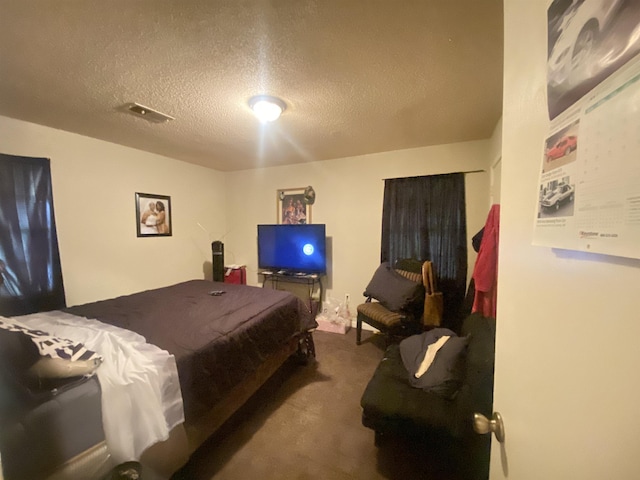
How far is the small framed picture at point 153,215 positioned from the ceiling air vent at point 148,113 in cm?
136

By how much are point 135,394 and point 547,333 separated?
165 centimetres

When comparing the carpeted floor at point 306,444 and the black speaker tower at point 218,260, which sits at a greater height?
the black speaker tower at point 218,260

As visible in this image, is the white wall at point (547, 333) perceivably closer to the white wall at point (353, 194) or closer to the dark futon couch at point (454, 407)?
the dark futon couch at point (454, 407)

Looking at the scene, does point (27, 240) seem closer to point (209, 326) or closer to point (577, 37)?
point (209, 326)

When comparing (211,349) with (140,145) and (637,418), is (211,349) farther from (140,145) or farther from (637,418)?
(140,145)

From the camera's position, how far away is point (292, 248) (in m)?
3.97

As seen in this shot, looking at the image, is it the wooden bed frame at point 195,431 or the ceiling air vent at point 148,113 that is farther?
the ceiling air vent at point 148,113

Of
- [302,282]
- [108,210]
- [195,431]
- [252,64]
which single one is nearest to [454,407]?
[195,431]

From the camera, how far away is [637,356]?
334 millimetres

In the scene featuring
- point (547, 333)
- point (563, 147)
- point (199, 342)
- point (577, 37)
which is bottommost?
point (199, 342)

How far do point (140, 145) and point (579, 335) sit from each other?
4.07 meters

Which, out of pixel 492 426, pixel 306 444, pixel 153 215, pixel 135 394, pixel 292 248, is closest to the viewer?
pixel 492 426

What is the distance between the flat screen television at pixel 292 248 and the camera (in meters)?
3.77

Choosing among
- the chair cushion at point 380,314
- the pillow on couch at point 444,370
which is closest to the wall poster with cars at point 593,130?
the pillow on couch at point 444,370
